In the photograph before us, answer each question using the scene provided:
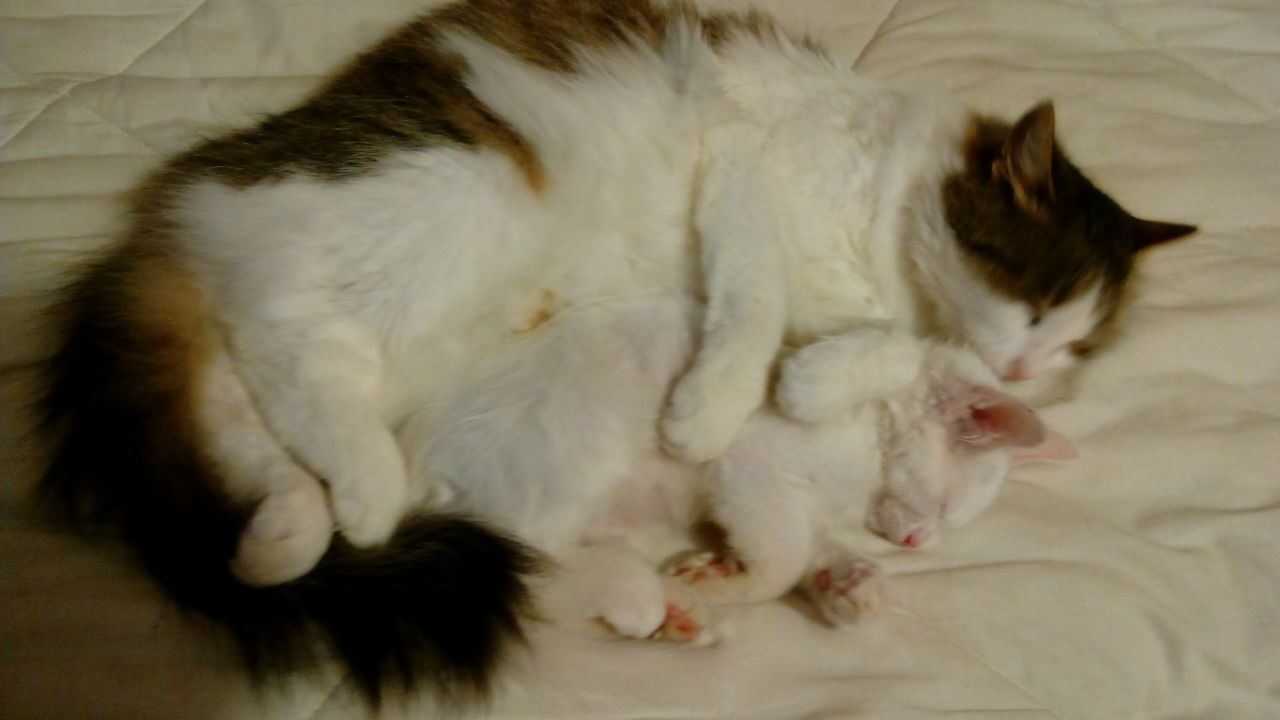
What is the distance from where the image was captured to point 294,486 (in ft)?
3.25

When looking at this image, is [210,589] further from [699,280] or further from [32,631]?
[699,280]

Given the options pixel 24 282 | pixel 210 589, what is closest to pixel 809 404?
pixel 210 589

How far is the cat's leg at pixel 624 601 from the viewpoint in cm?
104

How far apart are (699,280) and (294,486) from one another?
2.16ft

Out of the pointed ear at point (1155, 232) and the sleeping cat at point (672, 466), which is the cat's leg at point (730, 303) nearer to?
the sleeping cat at point (672, 466)

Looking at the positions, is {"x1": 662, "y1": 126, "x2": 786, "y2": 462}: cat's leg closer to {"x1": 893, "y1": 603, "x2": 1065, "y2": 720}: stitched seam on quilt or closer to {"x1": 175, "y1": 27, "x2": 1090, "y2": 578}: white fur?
{"x1": 175, "y1": 27, "x2": 1090, "y2": 578}: white fur

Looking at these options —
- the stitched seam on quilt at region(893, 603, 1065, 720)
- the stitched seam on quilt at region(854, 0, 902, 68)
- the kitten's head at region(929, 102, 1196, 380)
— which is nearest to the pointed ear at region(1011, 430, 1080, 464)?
the kitten's head at region(929, 102, 1196, 380)

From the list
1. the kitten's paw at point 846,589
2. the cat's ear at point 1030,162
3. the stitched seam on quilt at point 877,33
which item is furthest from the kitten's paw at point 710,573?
the stitched seam on quilt at point 877,33

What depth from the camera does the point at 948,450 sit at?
4.15 ft

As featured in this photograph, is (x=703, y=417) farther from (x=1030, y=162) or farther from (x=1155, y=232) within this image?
(x=1155, y=232)

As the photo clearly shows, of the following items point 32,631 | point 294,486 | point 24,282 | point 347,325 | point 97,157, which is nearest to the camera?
point 32,631

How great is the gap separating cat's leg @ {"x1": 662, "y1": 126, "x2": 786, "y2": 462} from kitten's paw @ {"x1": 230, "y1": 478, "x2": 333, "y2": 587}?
1.51 ft

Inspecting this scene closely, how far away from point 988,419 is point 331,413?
3.00 ft

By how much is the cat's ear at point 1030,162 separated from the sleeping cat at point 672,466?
258 millimetres
